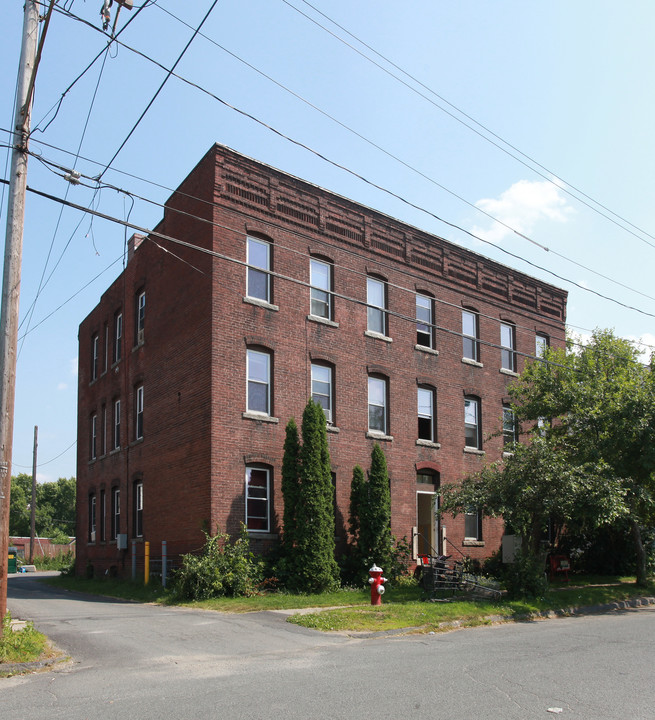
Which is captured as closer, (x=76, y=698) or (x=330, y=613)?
(x=76, y=698)

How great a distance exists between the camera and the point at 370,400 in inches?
930

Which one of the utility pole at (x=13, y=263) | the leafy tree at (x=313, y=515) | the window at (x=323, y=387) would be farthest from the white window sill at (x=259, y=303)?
the utility pole at (x=13, y=263)

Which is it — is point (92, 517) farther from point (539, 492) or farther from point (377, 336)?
point (539, 492)

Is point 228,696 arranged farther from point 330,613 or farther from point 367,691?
point 330,613

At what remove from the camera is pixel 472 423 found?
88.3ft

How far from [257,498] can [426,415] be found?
7331 millimetres

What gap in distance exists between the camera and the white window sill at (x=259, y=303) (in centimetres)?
2089

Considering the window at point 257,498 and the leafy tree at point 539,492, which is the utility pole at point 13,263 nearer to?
the window at point 257,498

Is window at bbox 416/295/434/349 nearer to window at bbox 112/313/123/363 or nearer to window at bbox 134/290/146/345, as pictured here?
window at bbox 134/290/146/345

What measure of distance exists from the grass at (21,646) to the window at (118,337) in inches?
686

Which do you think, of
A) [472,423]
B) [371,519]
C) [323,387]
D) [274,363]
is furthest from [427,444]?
[274,363]

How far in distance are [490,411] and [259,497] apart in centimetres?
1059

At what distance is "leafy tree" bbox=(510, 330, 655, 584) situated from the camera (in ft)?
62.1

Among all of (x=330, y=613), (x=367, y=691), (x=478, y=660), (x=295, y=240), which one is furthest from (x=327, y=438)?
(x=367, y=691)
